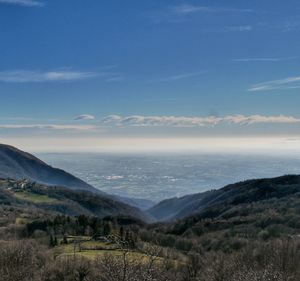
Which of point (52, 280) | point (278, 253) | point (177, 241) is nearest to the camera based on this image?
point (278, 253)

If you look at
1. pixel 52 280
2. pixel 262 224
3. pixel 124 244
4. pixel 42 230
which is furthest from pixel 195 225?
pixel 124 244

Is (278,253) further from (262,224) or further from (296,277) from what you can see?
(262,224)

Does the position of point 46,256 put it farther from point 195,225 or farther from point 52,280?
point 195,225

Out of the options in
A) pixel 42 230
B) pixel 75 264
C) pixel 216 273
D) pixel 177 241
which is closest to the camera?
pixel 216 273

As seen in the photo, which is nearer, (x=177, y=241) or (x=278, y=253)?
(x=278, y=253)

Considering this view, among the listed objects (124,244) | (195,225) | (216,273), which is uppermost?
(124,244)

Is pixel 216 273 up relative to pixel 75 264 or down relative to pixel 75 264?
up

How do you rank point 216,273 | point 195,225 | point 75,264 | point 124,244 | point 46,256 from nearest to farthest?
point 124,244 → point 216,273 → point 75,264 → point 46,256 → point 195,225

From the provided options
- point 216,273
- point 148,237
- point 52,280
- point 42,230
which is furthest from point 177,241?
point 216,273

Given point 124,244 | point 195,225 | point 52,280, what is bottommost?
point 195,225
